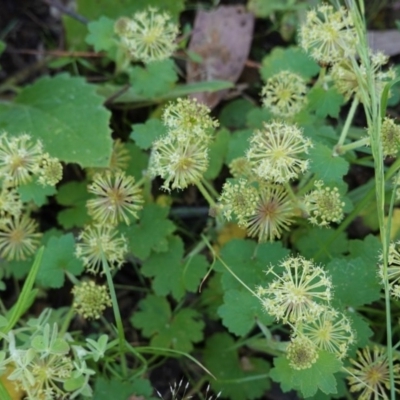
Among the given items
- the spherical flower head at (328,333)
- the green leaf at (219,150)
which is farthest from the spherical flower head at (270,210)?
the green leaf at (219,150)

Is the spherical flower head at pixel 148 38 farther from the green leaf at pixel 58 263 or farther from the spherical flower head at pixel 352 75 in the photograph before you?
the green leaf at pixel 58 263

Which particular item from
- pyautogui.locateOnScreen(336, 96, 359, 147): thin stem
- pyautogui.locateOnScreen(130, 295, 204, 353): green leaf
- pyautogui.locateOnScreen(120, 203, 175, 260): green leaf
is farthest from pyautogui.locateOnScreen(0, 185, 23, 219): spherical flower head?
pyautogui.locateOnScreen(336, 96, 359, 147): thin stem

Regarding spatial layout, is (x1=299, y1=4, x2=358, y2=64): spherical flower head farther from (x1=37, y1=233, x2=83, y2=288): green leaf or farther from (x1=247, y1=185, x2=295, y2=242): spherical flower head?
(x1=37, y1=233, x2=83, y2=288): green leaf

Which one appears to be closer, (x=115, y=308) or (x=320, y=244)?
(x=115, y=308)

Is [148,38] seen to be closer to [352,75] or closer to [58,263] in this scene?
[352,75]

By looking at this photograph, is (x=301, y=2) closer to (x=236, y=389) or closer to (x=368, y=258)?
(x=368, y=258)

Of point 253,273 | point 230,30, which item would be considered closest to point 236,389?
point 253,273

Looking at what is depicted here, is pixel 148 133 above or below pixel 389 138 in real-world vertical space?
below

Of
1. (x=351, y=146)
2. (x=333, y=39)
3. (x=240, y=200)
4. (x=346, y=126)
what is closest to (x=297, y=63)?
(x=333, y=39)

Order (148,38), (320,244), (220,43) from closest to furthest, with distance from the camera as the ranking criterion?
(320,244)
(148,38)
(220,43)
